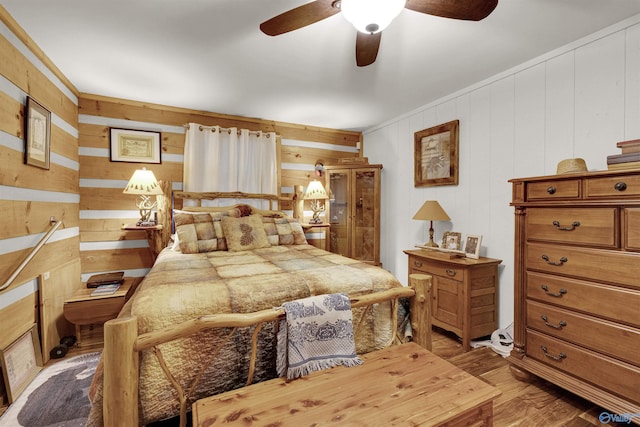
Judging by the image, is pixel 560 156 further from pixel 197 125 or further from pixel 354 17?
pixel 197 125

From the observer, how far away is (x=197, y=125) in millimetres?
3283

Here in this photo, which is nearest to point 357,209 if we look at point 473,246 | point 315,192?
point 315,192

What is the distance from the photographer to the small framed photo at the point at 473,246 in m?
2.48

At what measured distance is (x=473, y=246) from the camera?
8.36ft

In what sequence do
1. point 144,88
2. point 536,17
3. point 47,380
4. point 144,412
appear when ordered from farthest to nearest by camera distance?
point 144,88, point 47,380, point 536,17, point 144,412

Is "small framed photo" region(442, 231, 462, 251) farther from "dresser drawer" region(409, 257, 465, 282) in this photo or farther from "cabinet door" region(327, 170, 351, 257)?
"cabinet door" region(327, 170, 351, 257)

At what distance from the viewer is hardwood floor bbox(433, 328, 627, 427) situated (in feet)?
5.07

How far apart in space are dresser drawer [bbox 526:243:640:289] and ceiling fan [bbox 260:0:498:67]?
4.52 ft

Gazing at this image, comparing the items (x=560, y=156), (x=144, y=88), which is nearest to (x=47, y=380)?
(x=144, y=88)

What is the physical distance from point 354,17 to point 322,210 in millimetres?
2799

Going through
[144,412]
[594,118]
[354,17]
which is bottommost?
[144,412]

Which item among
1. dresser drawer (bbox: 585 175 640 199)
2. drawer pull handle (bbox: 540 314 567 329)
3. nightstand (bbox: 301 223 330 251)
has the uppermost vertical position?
dresser drawer (bbox: 585 175 640 199)

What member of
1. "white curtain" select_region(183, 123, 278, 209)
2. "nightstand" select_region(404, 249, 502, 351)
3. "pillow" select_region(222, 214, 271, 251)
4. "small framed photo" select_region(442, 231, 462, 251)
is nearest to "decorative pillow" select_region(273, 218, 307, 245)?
"pillow" select_region(222, 214, 271, 251)

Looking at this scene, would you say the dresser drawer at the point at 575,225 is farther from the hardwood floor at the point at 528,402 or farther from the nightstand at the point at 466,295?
the hardwood floor at the point at 528,402
